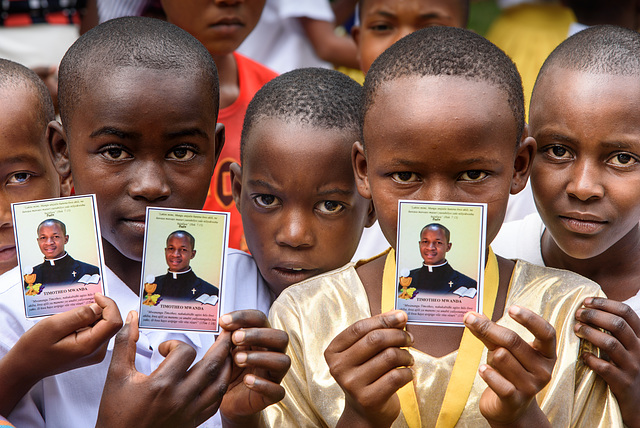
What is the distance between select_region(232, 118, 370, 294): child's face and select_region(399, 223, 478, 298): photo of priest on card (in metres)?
0.75

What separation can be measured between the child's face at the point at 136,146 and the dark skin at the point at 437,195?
1.83 feet

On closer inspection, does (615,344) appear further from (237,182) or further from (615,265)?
(237,182)

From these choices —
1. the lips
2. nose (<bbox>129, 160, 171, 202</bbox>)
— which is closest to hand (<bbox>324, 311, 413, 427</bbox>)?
nose (<bbox>129, 160, 171, 202</bbox>)

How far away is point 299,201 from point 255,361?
2.77 ft

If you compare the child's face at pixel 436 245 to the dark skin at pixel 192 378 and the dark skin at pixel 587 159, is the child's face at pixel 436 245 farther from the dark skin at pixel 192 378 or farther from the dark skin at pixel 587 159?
the dark skin at pixel 587 159

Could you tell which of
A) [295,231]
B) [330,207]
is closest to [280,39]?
[330,207]

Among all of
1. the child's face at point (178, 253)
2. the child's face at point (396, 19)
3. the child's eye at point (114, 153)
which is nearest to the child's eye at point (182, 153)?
the child's eye at point (114, 153)

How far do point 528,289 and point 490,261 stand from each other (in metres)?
0.14

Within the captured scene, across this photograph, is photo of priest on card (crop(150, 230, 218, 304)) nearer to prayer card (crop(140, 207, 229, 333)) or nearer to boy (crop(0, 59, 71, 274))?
prayer card (crop(140, 207, 229, 333))

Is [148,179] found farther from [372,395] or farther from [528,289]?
[528,289]

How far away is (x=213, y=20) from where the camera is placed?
12.0 ft

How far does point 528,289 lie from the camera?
2213 millimetres

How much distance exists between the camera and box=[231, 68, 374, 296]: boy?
2.67 meters

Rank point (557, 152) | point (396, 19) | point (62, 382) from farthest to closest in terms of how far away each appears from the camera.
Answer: point (396, 19) < point (557, 152) < point (62, 382)
